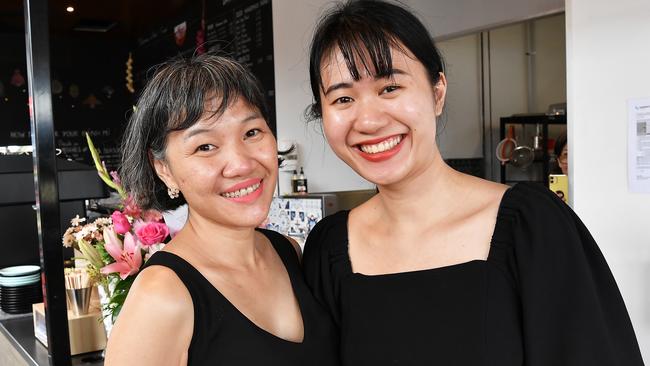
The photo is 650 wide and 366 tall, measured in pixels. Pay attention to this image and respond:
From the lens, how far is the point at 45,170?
1.41 meters

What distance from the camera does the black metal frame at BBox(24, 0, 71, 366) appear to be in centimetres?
139

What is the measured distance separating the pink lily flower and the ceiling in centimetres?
421

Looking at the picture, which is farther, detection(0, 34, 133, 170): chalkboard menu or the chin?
detection(0, 34, 133, 170): chalkboard menu

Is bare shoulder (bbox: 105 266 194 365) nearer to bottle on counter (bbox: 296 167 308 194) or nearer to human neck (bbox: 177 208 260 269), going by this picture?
human neck (bbox: 177 208 260 269)

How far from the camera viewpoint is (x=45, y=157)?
1.41 meters

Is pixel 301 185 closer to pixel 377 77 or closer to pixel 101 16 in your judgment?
pixel 101 16

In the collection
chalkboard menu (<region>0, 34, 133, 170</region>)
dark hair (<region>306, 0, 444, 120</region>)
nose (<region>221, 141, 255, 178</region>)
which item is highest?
chalkboard menu (<region>0, 34, 133, 170</region>)

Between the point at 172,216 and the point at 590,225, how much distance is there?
1.42 meters

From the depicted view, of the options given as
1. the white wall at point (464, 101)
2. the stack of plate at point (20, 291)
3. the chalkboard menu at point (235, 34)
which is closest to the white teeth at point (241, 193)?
the stack of plate at point (20, 291)

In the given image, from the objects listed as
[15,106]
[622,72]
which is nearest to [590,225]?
[622,72]

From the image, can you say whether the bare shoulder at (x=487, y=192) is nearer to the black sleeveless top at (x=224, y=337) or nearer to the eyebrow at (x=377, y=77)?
the eyebrow at (x=377, y=77)

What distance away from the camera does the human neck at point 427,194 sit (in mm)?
1315

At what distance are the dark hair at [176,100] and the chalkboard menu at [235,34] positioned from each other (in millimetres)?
2799

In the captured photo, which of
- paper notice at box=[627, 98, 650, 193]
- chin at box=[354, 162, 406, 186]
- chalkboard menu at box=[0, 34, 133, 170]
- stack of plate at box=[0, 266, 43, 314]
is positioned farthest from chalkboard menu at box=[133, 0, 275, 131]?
chin at box=[354, 162, 406, 186]
